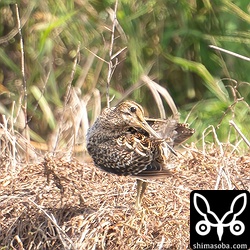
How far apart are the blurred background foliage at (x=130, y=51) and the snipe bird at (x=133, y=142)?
1.96 m

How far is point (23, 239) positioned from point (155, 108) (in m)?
2.89

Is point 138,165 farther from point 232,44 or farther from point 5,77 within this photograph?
point 5,77

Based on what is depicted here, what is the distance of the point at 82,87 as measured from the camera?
7.79 meters

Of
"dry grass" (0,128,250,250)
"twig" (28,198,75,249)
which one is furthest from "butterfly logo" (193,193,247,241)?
"twig" (28,198,75,249)

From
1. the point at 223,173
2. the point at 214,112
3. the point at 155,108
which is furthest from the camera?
the point at 155,108

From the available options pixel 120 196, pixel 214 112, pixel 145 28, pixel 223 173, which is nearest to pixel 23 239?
pixel 120 196

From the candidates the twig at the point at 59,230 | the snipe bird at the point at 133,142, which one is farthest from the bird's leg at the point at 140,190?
the twig at the point at 59,230

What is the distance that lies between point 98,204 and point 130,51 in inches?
106

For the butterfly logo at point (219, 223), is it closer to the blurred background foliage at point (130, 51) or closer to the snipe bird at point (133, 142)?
the snipe bird at point (133, 142)

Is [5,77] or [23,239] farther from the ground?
[23,239]

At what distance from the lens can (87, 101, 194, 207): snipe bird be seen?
510 cm

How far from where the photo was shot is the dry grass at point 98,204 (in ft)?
16.1

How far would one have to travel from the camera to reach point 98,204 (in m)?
5.26

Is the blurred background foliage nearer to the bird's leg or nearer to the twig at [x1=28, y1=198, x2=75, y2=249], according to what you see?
the bird's leg
